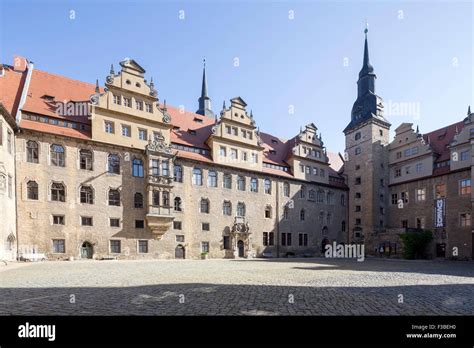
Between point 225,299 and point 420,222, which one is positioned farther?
point 420,222

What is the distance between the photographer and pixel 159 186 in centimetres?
2602

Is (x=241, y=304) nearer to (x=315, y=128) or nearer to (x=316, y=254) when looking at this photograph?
(x=316, y=254)

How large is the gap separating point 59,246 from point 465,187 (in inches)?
1494

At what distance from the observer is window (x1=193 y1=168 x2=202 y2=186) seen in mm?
28778

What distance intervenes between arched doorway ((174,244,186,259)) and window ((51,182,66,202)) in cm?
1057

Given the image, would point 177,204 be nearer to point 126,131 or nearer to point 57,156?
point 126,131

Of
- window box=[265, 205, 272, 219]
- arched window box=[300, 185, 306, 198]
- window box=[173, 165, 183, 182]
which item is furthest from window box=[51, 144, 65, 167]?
arched window box=[300, 185, 306, 198]

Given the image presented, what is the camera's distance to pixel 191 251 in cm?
2758

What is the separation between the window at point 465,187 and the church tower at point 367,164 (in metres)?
8.95

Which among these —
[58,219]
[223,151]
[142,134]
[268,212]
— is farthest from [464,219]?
[58,219]
